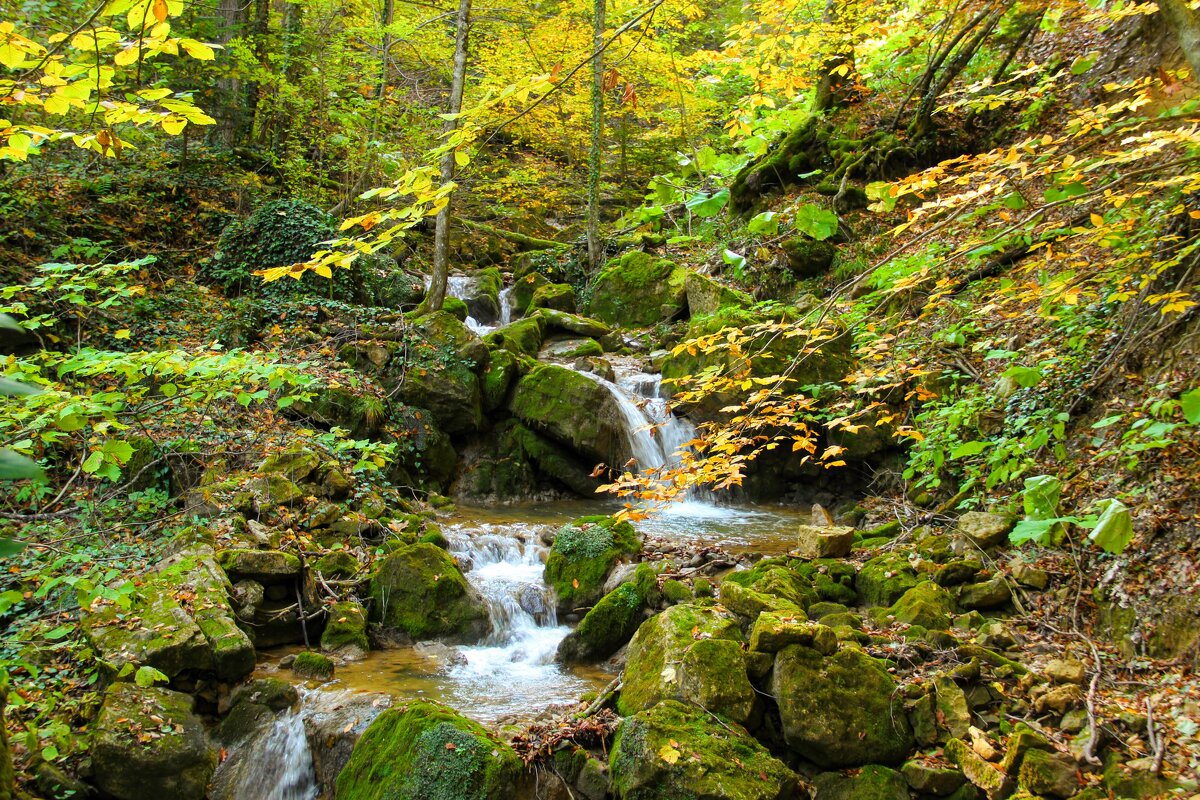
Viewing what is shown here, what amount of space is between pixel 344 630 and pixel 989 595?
5072mm

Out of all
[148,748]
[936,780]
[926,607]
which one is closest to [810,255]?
[926,607]

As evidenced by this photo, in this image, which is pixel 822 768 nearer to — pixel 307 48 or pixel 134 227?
pixel 134 227

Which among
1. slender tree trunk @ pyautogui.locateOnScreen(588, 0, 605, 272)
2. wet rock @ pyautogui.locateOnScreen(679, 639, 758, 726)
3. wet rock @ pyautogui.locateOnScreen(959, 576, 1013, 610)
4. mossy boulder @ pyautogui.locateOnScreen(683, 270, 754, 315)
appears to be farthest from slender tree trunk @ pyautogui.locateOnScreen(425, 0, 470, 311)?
wet rock @ pyautogui.locateOnScreen(959, 576, 1013, 610)

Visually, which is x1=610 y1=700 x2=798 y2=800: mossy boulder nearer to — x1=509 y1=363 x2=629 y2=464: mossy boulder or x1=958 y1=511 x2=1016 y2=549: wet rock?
x1=958 y1=511 x2=1016 y2=549: wet rock

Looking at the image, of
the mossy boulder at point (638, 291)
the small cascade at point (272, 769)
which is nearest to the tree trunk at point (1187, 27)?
the small cascade at point (272, 769)

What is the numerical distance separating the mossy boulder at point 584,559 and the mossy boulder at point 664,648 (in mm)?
1517

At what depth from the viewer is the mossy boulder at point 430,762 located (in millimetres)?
3650

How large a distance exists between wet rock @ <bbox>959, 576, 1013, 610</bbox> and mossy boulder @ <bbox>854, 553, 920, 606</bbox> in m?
0.48

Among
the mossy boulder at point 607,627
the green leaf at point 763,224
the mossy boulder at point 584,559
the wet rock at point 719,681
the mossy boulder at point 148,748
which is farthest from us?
the mossy boulder at point 584,559

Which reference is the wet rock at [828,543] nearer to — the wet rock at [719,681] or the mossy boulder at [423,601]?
the wet rock at [719,681]

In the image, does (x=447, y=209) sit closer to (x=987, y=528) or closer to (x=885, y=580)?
(x=885, y=580)

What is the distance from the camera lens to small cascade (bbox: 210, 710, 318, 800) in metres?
4.21

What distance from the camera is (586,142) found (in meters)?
18.7

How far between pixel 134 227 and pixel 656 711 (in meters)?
11.0
